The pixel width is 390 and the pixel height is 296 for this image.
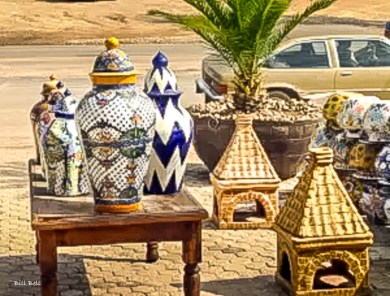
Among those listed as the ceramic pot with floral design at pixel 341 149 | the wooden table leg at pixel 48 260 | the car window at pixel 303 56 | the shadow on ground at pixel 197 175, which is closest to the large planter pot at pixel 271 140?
the shadow on ground at pixel 197 175

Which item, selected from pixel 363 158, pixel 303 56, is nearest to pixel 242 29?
pixel 363 158

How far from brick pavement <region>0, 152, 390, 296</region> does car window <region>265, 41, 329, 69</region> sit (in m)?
6.20

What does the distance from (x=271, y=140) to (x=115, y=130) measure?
5305 mm

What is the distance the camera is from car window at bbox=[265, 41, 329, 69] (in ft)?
49.7

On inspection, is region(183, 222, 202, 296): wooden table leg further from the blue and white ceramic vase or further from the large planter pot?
the large planter pot

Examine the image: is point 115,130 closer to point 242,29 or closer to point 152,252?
point 152,252

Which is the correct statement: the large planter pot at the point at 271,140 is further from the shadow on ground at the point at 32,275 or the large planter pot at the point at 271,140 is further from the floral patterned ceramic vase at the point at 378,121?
the shadow on ground at the point at 32,275

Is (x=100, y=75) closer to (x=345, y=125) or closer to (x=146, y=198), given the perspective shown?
(x=146, y=198)

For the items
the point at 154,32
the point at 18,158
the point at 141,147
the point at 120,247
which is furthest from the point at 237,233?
the point at 154,32

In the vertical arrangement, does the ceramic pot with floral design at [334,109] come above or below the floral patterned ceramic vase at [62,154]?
below

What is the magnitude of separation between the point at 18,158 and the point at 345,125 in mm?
5379

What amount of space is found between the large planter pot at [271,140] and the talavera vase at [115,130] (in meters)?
4.99

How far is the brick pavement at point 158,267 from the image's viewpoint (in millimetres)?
7297

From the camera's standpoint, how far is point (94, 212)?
20.7 ft
